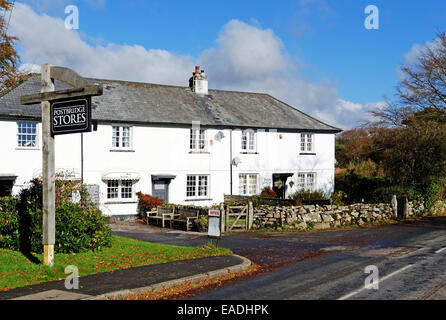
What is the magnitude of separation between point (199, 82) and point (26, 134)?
14.4 m

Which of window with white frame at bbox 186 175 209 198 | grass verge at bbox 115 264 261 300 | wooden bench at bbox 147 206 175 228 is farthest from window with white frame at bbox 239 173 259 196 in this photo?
grass verge at bbox 115 264 261 300

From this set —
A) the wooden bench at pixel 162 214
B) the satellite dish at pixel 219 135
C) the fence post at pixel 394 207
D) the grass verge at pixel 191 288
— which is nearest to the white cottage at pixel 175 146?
the satellite dish at pixel 219 135

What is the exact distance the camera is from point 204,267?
1203 centimetres

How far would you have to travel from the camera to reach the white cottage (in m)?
24.2

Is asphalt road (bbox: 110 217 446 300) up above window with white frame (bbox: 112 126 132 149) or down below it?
below

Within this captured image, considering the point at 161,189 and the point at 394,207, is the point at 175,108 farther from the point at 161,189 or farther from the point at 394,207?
the point at 394,207

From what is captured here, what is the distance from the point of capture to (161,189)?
28.2m

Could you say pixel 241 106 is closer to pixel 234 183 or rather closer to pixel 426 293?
pixel 234 183

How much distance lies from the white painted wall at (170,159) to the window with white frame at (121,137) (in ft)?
1.06

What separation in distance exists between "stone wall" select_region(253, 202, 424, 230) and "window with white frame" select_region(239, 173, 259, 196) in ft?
27.2

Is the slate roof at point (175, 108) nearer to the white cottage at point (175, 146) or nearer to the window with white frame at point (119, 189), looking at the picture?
the white cottage at point (175, 146)

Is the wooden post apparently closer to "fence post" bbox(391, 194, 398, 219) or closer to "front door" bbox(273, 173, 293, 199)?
"fence post" bbox(391, 194, 398, 219)

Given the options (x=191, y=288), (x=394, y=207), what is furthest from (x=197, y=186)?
(x=191, y=288)

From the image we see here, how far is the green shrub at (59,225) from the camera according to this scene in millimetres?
13227
